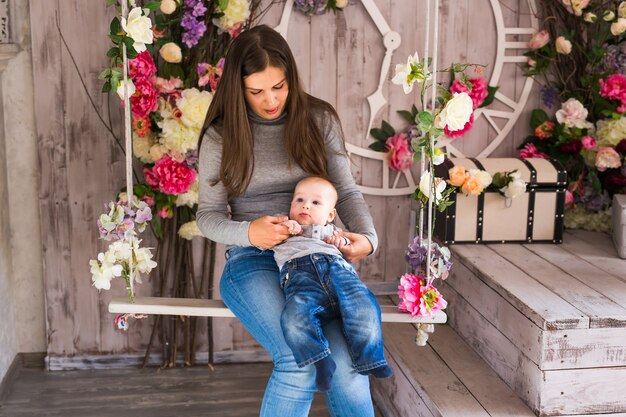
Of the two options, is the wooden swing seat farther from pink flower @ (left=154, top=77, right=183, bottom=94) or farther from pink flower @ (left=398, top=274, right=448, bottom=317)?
pink flower @ (left=154, top=77, right=183, bottom=94)

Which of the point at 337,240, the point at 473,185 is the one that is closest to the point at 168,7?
the point at 337,240

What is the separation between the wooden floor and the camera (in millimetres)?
2918

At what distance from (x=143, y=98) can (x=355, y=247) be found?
1108 millimetres

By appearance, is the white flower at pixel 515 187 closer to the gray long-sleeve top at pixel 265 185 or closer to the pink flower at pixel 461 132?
the pink flower at pixel 461 132

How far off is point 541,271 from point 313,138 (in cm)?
97

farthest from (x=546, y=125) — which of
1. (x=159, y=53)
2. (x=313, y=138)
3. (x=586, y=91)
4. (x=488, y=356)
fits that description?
(x=159, y=53)

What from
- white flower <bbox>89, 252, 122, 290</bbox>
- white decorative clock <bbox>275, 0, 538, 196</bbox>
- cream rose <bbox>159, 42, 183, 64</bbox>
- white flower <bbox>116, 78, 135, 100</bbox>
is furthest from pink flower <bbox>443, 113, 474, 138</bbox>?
white flower <bbox>89, 252, 122, 290</bbox>

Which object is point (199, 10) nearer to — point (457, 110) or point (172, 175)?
point (172, 175)

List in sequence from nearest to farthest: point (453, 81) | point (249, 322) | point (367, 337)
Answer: point (367, 337), point (249, 322), point (453, 81)

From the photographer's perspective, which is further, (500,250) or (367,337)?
(500,250)

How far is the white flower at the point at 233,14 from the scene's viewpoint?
292 cm

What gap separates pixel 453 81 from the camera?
3273 millimetres

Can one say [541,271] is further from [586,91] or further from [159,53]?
[159,53]

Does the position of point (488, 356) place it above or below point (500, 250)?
below
